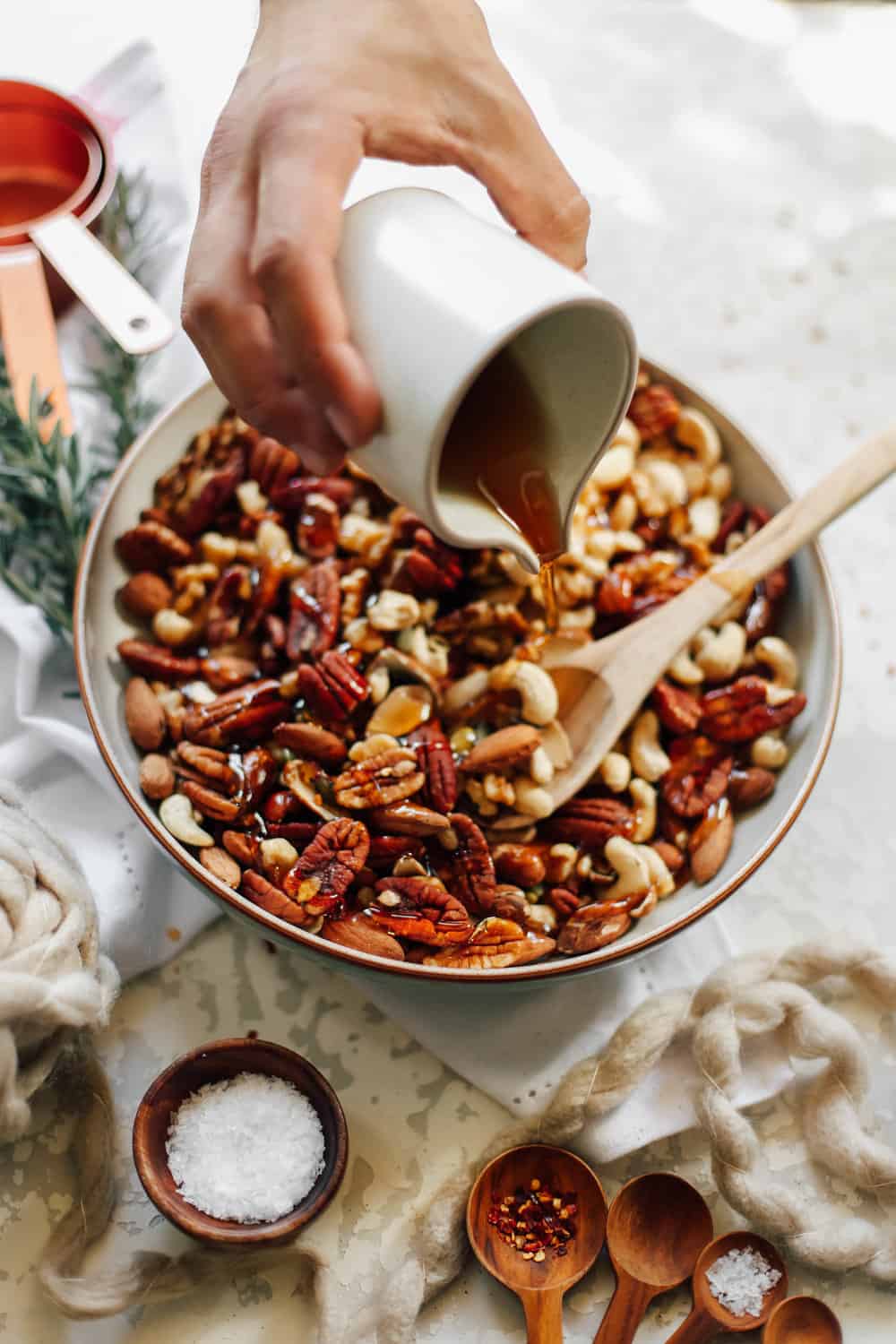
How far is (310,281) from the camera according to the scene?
2.47ft

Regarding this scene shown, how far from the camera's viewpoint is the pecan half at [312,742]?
3.51 feet

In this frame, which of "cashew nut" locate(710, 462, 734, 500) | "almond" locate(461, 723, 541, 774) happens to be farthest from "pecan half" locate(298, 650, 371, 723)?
"cashew nut" locate(710, 462, 734, 500)

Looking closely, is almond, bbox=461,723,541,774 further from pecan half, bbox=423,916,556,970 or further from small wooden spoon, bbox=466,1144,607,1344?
small wooden spoon, bbox=466,1144,607,1344

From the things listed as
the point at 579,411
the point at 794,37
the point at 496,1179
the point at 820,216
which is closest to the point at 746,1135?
the point at 496,1179

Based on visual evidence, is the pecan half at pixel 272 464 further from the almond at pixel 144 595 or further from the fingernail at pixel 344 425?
the fingernail at pixel 344 425

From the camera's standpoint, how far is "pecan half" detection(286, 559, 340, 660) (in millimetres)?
1122

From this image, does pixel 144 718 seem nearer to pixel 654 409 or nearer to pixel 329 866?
pixel 329 866

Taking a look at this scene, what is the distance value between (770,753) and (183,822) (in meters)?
0.51

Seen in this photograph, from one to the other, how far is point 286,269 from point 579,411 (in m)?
0.24

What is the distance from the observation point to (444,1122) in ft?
3.53

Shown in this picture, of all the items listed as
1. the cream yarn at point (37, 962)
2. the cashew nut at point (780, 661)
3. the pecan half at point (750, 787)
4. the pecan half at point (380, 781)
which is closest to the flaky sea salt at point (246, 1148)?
the cream yarn at point (37, 962)

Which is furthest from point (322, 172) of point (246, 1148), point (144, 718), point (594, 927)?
point (246, 1148)

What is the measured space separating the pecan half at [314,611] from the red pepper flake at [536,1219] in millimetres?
480

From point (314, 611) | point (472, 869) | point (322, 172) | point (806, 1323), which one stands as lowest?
point (806, 1323)
